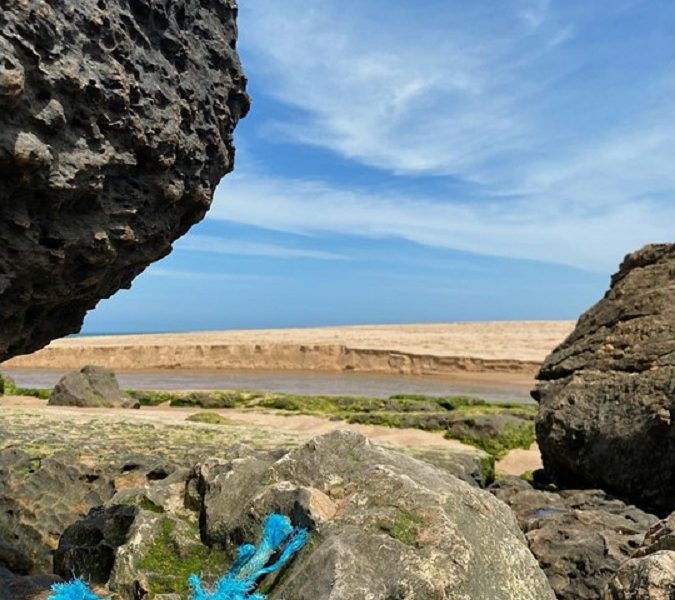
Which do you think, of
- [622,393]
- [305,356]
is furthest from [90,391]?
[305,356]

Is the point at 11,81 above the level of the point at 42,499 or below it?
above

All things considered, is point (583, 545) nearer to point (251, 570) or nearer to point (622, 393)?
point (251, 570)

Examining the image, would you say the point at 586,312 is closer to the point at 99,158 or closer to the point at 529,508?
the point at 529,508

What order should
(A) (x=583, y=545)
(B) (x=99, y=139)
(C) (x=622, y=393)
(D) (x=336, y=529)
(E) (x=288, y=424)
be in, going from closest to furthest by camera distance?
1. (D) (x=336, y=529)
2. (B) (x=99, y=139)
3. (A) (x=583, y=545)
4. (C) (x=622, y=393)
5. (E) (x=288, y=424)

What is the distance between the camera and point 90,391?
16.7 metres

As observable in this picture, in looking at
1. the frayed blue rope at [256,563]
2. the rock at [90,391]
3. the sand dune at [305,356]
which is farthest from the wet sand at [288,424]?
the sand dune at [305,356]

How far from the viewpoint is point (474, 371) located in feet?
107

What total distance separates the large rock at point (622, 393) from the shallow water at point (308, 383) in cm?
1352

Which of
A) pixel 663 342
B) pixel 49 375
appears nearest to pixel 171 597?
pixel 663 342

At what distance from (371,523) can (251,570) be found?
24.4 inches

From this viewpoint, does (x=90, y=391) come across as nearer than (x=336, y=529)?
No

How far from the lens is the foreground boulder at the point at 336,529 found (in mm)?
2939

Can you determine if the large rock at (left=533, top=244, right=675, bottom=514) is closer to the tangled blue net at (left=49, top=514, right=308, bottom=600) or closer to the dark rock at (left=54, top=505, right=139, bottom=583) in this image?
A: the tangled blue net at (left=49, top=514, right=308, bottom=600)

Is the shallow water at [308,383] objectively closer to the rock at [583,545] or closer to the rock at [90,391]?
the rock at [90,391]
